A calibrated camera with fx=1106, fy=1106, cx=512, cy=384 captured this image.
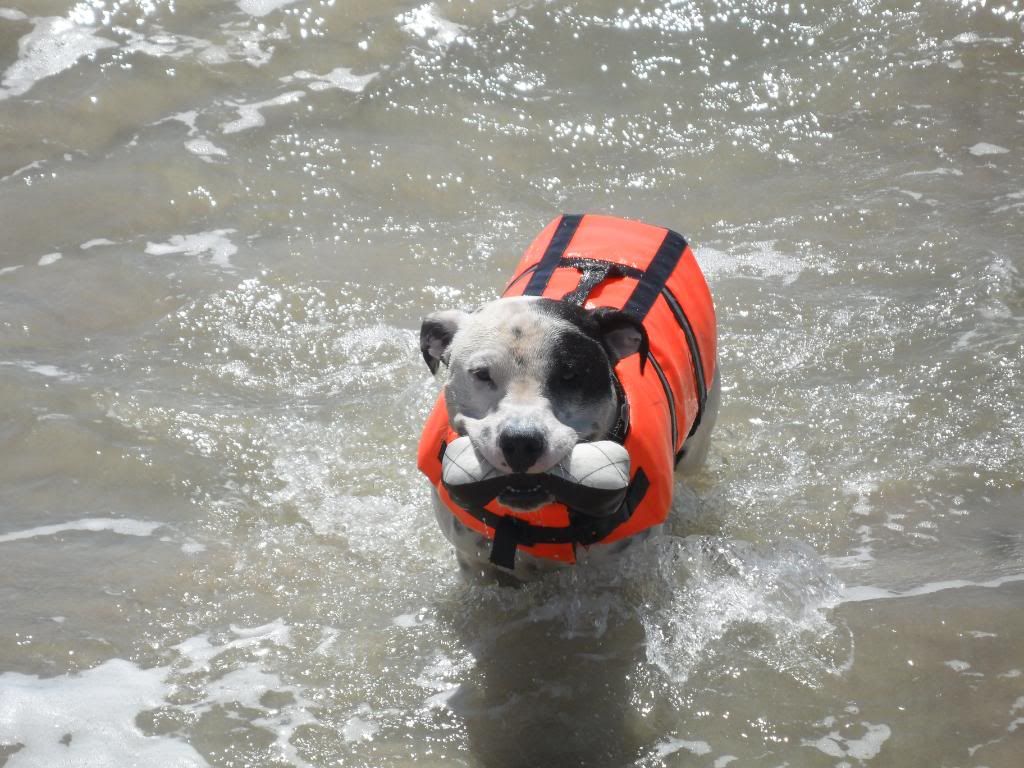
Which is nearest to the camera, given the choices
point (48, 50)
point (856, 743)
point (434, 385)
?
point (856, 743)

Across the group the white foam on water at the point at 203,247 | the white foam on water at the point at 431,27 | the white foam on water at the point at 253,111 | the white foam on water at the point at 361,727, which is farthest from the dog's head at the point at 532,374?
the white foam on water at the point at 431,27

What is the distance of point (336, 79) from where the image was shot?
33.7 feet

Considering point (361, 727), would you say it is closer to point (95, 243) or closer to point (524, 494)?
point (524, 494)

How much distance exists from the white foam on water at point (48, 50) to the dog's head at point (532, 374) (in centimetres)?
660

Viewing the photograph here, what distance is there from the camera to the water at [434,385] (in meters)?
4.98

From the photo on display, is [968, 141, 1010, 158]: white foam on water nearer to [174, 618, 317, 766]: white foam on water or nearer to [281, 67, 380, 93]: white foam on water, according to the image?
[281, 67, 380, 93]: white foam on water

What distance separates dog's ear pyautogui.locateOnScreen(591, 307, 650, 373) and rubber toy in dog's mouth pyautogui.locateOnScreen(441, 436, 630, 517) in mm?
562

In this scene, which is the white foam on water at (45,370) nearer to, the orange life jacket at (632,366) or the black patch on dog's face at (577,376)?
the orange life jacket at (632,366)

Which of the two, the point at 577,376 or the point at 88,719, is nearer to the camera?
the point at 577,376

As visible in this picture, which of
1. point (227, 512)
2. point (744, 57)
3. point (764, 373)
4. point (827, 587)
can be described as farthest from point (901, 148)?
point (227, 512)

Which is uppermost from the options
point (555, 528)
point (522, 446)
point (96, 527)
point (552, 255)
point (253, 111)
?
point (522, 446)

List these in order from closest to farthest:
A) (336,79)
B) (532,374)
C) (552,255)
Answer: (532,374) → (552,255) → (336,79)

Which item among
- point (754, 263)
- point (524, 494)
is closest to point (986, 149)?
point (754, 263)

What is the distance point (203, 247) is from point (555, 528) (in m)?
4.77
